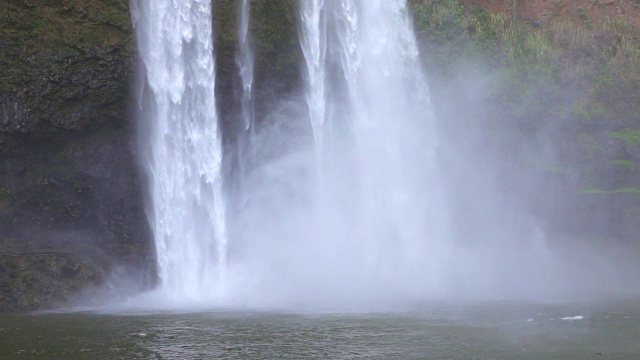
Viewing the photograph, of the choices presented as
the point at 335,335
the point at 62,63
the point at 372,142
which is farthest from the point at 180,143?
the point at 335,335

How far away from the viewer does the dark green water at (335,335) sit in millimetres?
14180

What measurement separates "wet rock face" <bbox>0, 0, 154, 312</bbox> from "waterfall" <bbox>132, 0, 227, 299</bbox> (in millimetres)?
586

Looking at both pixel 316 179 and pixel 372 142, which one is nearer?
pixel 316 179

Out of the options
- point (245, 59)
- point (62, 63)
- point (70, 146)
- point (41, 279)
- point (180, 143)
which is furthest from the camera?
point (245, 59)

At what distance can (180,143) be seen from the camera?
25250 millimetres

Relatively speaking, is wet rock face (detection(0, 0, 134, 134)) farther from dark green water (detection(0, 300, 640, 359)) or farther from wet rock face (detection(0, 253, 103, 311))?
dark green water (detection(0, 300, 640, 359))

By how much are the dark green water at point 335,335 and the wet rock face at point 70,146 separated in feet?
14.3

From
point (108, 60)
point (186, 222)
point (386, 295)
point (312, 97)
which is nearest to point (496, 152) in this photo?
point (312, 97)

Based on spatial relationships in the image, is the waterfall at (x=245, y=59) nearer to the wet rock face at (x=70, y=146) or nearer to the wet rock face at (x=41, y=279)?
the wet rock face at (x=70, y=146)

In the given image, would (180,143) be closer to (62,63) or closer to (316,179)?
(62,63)

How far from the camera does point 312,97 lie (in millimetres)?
28219

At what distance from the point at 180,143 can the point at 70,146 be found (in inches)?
125

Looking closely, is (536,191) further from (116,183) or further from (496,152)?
(116,183)

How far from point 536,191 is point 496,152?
6.64 ft
